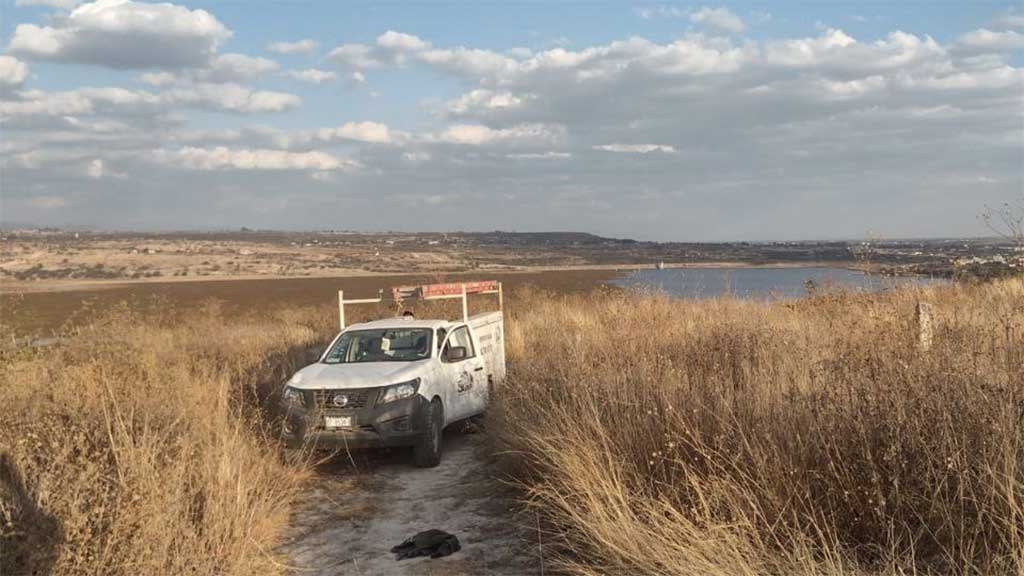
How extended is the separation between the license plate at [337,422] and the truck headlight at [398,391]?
1.33 ft

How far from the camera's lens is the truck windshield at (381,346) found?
11273 millimetres

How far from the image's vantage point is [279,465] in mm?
9062

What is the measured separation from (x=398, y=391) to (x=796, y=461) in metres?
5.35

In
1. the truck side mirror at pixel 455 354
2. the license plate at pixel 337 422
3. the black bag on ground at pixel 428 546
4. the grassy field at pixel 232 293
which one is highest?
the truck side mirror at pixel 455 354

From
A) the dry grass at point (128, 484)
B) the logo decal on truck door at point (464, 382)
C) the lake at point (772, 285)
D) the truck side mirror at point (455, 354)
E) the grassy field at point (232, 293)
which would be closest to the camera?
the dry grass at point (128, 484)

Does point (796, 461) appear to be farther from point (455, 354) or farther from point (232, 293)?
point (232, 293)

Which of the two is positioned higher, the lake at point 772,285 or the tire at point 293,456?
the lake at point 772,285

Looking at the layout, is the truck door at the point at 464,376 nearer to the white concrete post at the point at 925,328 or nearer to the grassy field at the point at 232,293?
the white concrete post at the point at 925,328

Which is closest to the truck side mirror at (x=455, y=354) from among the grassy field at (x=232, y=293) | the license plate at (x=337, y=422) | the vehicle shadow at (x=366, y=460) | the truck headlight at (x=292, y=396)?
the vehicle shadow at (x=366, y=460)

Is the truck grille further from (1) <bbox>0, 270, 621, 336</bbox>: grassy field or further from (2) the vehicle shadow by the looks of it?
(1) <bbox>0, 270, 621, 336</bbox>: grassy field

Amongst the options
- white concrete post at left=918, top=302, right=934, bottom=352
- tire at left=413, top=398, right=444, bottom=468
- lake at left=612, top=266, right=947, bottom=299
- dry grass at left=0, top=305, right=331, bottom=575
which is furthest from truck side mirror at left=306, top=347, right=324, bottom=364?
white concrete post at left=918, top=302, right=934, bottom=352

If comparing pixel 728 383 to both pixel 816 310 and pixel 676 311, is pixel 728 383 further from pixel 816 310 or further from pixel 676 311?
pixel 676 311

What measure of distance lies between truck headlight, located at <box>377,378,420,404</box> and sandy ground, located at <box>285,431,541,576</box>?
2.83 feet

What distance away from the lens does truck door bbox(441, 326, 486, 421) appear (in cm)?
1115
